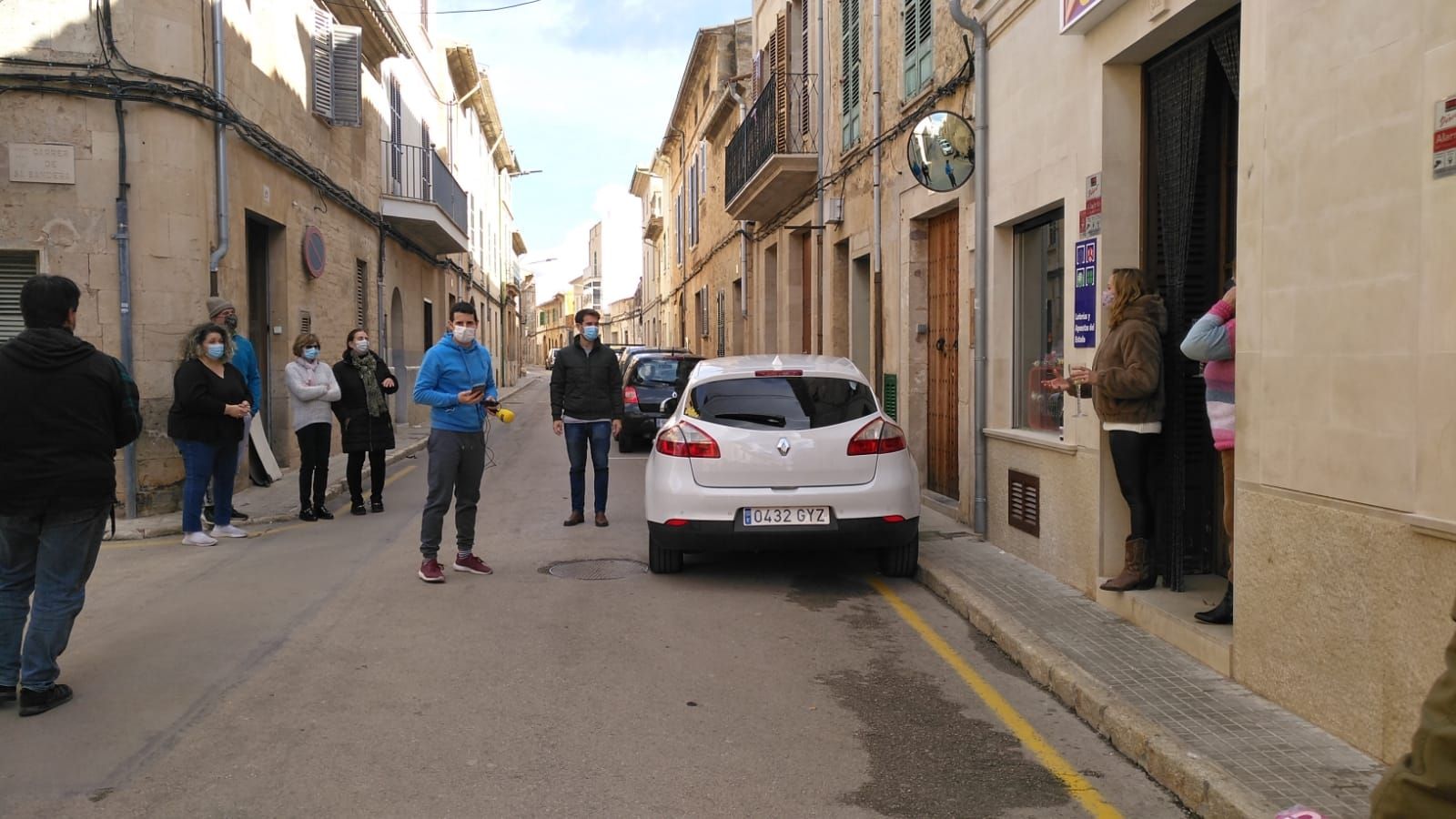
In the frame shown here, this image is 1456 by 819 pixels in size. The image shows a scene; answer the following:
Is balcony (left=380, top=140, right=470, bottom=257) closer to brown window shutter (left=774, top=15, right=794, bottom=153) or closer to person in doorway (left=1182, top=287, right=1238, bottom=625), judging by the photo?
brown window shutter (left=774, top=15, right=794, bottom=153)

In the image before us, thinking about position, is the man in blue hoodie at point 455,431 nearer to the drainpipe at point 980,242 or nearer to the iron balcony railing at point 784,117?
the drainpipe at point 980,242

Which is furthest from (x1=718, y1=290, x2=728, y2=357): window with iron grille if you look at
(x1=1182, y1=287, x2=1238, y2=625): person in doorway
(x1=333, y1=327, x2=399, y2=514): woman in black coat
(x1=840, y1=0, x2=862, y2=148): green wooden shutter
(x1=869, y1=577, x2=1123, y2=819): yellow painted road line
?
(x1=1182, y1=287, x2=1238, y2=625): person in doorway

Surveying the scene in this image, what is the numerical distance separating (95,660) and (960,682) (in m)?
4.39

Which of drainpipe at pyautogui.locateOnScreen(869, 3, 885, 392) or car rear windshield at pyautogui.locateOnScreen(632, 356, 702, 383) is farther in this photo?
car rear windshield at pyautogui.locateOnScreen(632, 356, 702, 383)

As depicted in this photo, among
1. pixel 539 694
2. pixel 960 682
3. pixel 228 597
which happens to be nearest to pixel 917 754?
pixel 960 682

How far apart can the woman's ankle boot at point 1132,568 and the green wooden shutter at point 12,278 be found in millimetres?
9780

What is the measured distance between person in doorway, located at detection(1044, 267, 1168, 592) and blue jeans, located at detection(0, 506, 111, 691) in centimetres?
517

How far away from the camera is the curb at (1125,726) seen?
143 inches

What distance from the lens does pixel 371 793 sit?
150 inches

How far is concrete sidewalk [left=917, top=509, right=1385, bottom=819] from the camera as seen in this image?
12.1 ft

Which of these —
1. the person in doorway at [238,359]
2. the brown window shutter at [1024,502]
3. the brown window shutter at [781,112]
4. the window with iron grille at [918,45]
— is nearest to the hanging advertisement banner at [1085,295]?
the brown window shutter at [1024,502]

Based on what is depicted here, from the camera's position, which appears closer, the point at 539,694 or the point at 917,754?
the point at 917,754

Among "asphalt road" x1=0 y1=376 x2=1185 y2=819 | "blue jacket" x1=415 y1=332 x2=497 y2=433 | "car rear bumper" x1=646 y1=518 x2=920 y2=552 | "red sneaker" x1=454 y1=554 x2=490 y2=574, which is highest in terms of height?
"blue jacket" x1=415 y1=332 x2=497 y2=433

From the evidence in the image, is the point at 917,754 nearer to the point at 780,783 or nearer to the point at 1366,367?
the point at 780,783
